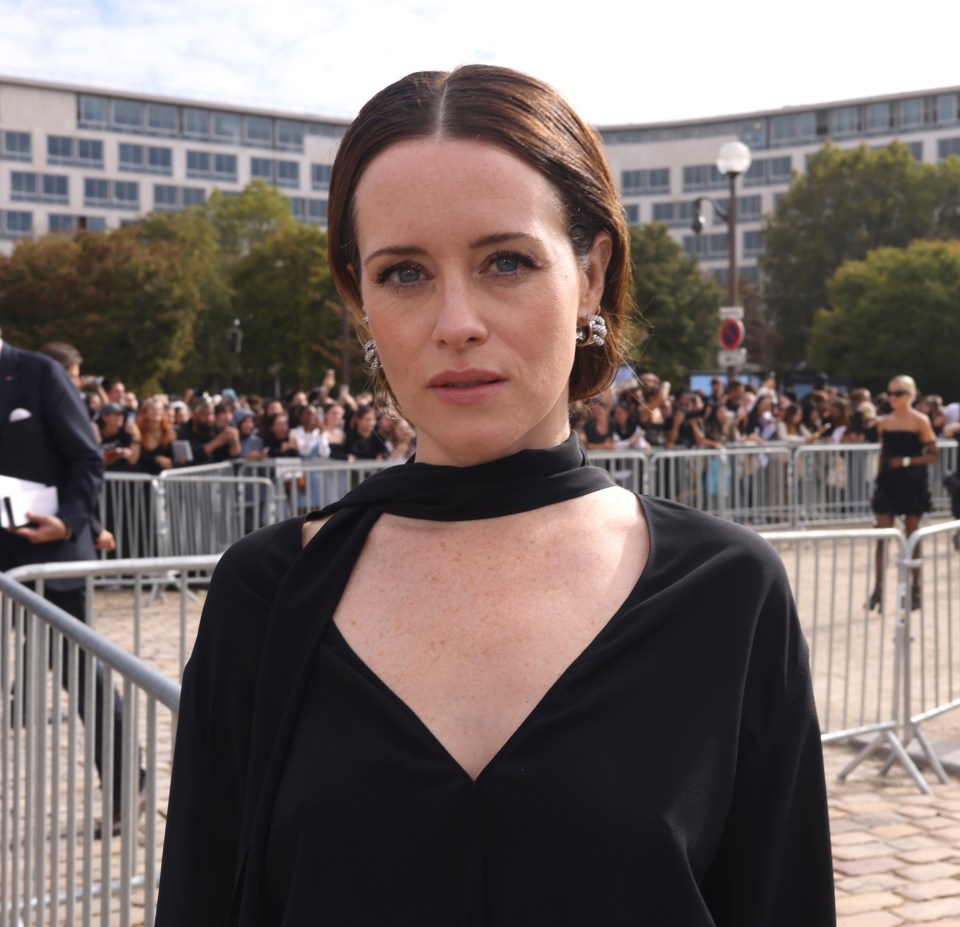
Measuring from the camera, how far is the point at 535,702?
5.02ft

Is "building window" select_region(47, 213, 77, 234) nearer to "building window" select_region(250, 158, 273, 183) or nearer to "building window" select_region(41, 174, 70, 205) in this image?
"building window" select_region(41, 174, 70, 205)

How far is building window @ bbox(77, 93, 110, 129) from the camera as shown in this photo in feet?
323

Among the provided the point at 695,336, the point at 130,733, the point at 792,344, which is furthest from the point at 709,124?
the point at 130,733

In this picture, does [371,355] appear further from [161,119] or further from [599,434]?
[161,119]

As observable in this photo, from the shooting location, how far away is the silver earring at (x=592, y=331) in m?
1.77

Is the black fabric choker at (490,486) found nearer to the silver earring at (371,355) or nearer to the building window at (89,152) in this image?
the silver earring at (371,355)

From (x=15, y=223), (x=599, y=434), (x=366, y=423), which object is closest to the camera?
(x=366, y=423)

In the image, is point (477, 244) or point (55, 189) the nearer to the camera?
point (477, 244)

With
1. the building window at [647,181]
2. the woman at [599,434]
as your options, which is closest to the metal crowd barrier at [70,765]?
the woman at [599,434]

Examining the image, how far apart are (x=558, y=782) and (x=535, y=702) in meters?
0.10

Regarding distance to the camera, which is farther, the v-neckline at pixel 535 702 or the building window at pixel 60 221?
the building window at pixel 60 221

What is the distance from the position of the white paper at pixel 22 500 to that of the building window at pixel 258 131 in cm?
10518

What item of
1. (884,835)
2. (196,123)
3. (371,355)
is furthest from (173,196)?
(371,355)

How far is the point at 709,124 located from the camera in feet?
358
